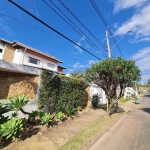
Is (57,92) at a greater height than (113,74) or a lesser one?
lesser

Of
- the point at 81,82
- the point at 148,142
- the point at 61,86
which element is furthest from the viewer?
the point at 81,82

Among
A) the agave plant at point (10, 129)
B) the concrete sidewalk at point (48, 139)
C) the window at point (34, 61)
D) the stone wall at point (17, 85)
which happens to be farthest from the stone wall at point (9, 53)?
the agave plant at point (10, 129)

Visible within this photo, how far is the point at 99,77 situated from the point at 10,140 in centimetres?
733

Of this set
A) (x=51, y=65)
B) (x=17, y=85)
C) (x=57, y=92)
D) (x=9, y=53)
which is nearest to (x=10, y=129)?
(x=17, y=85)

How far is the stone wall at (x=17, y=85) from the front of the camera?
23.3 feet

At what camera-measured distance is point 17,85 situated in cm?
738

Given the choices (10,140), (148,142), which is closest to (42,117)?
(10,140)

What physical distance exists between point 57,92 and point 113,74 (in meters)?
4.55

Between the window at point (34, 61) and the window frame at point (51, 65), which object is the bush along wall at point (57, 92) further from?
the window frame at point (51, 65)

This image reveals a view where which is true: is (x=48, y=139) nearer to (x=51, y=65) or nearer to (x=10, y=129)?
(x=10, y=129)

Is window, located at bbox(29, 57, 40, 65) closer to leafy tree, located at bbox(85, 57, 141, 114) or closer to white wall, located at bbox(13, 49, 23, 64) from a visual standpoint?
white wall, located at bbox(13, 49, 23, 64)

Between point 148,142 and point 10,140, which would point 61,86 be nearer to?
point 10,140

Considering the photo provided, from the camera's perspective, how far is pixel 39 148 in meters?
4.07

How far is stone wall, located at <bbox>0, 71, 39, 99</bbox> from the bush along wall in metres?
0.59
